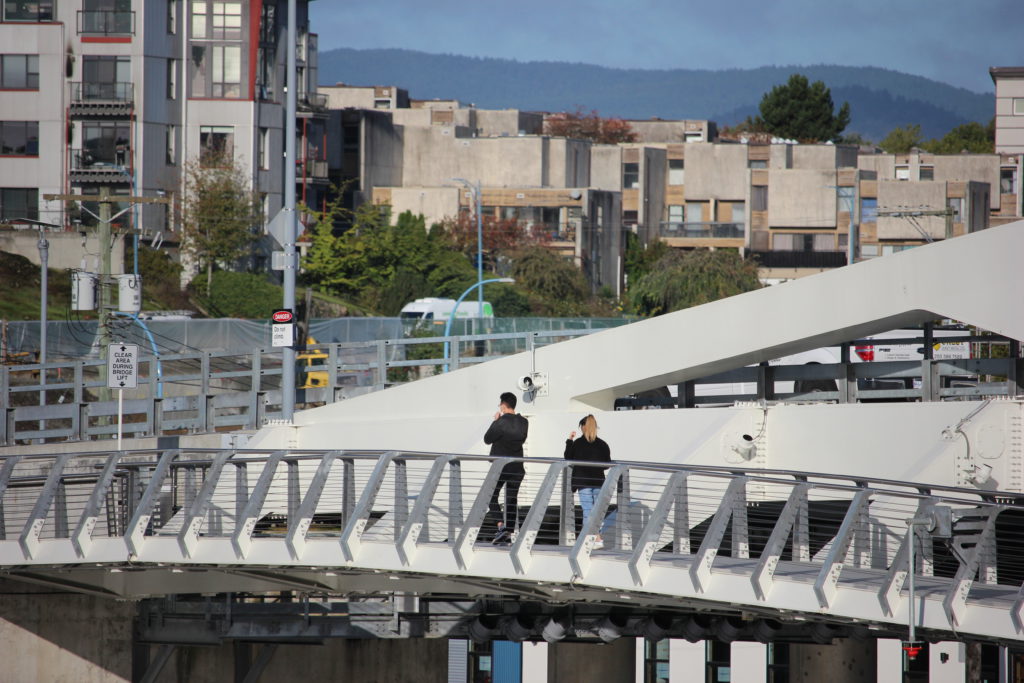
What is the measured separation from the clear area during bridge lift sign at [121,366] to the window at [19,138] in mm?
44168

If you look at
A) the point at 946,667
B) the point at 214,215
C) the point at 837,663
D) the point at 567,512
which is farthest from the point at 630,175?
the point at 567,512

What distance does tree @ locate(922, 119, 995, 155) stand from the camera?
133250 mm

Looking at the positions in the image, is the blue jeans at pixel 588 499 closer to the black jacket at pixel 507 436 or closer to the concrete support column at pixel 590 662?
the black jacket at pixel 507 436

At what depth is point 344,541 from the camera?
54.0 ft

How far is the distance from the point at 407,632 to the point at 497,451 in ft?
29.3

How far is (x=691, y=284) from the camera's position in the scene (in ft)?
228

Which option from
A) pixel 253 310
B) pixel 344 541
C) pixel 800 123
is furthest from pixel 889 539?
pixel 800 123

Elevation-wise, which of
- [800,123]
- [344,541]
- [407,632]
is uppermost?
[800,123]

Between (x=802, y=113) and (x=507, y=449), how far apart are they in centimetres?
12345

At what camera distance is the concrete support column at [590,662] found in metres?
30.6

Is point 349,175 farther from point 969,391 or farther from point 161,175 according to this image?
point 969,391

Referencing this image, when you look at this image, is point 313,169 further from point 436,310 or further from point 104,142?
point 436,310

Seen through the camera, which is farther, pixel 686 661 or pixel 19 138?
pixel 19 138

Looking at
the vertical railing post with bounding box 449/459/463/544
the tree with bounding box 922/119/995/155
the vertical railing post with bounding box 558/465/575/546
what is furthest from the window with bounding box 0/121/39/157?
the tree with bounding box 922/119/995/155
